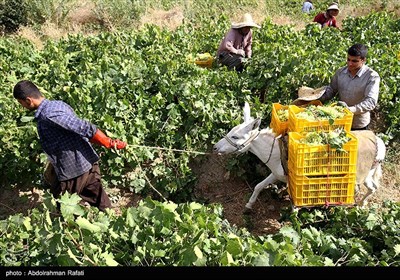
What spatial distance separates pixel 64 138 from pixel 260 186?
2.29 m

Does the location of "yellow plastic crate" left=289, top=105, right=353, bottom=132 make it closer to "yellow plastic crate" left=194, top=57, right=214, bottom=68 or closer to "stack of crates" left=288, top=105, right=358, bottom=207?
"stack of crates" left=288, top=105, right=358, bottom=207

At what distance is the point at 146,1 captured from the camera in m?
15.0

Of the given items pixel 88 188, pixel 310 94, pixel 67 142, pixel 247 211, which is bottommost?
pixel 247 211

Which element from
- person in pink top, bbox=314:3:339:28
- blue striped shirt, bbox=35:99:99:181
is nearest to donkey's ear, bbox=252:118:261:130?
blue striped shirt, bbox=35:99:99:181

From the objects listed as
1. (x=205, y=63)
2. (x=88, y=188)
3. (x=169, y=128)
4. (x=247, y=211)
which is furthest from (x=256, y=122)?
(x=205, y=63)

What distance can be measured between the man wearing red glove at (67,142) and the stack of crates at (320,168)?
5.62ft

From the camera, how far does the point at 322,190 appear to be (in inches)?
179

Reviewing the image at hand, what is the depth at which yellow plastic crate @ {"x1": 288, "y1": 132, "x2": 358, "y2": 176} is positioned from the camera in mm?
4359

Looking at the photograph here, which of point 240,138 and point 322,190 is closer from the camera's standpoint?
point 322,190

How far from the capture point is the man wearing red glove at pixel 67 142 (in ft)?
13.8

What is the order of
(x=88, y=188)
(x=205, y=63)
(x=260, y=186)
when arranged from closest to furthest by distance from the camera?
(x=88, y=188) → (x=260, y=186) → (x=205, y=63)

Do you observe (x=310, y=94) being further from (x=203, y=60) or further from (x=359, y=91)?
(x=203, y=60)

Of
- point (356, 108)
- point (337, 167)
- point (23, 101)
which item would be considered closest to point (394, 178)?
point (356, 108)

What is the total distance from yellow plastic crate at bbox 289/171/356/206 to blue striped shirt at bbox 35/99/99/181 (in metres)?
2.02
